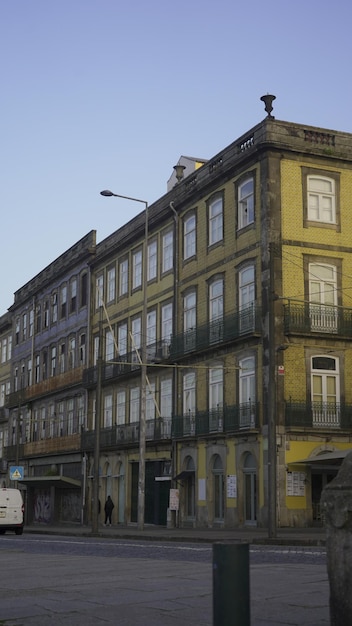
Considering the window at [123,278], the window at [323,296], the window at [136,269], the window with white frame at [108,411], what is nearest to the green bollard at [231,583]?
the window at [323,296]

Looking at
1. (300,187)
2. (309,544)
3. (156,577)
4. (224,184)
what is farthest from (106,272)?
(156,577)

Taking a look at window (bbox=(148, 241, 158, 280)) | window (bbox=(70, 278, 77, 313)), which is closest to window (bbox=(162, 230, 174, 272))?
window (bbox=(148, 241, 158, 280))

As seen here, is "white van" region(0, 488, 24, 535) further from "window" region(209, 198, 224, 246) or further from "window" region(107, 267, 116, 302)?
"window" region(107, 267, 116, 302)

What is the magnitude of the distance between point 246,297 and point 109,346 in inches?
Result: 625

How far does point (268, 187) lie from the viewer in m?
34.8

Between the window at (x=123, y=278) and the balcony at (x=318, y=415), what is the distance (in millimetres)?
17328

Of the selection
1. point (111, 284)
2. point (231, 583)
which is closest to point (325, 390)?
point (111, 284)

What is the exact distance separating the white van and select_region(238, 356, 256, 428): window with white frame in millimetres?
8806

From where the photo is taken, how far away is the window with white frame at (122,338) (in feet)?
158

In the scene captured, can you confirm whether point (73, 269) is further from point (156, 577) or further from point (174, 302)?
point (156, 577)

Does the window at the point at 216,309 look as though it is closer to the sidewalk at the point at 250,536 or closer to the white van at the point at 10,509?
the sidewalk at the point at 250,536

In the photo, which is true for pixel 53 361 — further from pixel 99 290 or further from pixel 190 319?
pixel 190 319

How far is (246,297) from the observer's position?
3603cm

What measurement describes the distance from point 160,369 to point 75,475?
12641 mm
